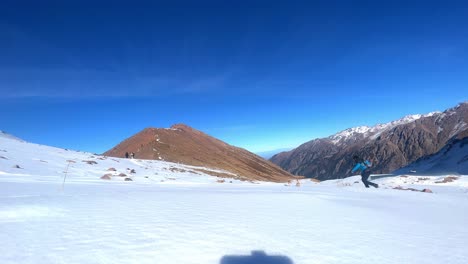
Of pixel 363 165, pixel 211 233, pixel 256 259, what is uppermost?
pixel 363 165

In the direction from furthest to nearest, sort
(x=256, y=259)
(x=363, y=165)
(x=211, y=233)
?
(x=363, y=165) → (x=211, y=233) → (x=256, y=259)

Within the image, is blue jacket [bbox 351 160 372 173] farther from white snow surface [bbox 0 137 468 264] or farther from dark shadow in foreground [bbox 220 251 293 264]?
dark shadow in foreground [bbox 220 251 293 264]

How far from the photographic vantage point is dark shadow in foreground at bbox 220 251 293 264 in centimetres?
346

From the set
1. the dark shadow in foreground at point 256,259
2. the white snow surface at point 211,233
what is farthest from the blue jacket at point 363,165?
the dark shadow in foreground at point 256,259

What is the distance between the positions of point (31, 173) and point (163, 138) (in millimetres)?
54533

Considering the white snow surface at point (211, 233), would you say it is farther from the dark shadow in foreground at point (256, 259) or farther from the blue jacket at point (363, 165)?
the blue jacket at point (363, 165)

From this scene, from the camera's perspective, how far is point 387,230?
202 inches

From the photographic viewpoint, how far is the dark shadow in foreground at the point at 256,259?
3455 mm

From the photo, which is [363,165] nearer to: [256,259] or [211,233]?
[211,233]

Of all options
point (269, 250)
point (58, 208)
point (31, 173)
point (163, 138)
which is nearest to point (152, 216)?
point (58, 208)

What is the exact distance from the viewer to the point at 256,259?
3.57m

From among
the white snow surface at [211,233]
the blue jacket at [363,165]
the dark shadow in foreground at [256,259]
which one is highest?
the blue jacket at [363,165]

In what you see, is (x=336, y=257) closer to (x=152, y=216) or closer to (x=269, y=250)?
(x=269, y=250)

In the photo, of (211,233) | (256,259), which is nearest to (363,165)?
(211,233)
